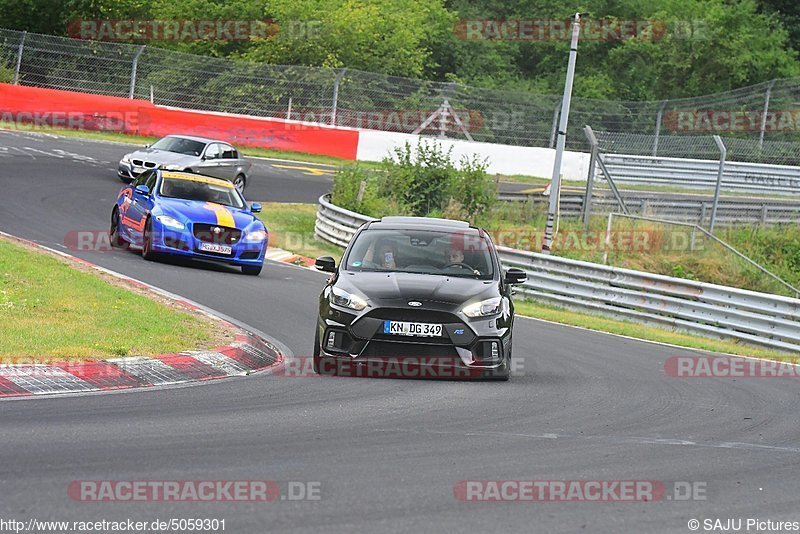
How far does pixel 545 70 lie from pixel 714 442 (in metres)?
51.6

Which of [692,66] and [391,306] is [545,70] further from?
[391,306]

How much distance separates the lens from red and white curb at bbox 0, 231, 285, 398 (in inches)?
373

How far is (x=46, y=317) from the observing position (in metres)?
12.2

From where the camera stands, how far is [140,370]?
410 inches

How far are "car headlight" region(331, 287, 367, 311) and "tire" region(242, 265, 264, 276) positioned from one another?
8720 millimetres

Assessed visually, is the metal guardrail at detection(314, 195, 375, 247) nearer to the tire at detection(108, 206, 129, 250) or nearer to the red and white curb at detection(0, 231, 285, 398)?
the tire at detection(108, 206, 129, 250)

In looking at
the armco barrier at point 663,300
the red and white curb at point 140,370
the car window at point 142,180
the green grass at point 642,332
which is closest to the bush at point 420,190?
the armco barrier at point 663,300

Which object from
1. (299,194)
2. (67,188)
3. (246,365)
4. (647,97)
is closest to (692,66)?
(647,97)

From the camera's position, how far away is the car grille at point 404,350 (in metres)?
11.1

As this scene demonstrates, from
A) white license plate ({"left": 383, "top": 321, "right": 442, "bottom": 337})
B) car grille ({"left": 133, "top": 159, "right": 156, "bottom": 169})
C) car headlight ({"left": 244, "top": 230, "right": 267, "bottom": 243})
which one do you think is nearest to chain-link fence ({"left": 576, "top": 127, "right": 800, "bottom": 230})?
car headlight ({"left": 244, "top": 230, "right": 267, "bottom": 243})

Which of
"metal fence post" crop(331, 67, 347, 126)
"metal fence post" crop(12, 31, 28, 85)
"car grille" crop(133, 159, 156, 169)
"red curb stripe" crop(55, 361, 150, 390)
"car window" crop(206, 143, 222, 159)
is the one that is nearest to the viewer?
"red curb stripe" crop(55, 361, 150, 390)

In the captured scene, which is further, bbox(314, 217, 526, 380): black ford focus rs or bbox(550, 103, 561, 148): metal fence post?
bbox(550, 103, 561, 148): metal fence post

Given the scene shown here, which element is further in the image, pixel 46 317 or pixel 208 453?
pixel 46 317

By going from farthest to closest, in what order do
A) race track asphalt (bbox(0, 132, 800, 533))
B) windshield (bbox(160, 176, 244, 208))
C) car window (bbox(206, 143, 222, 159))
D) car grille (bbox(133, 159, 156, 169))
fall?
car window (bbox(206, 143, 222, 159)) → car grille (bbox(133, 159, 156, 169)) → windshield (bbox(160, 176, 244, 208)) → race track asphalt (bbox(0, 132, 800, 533))
